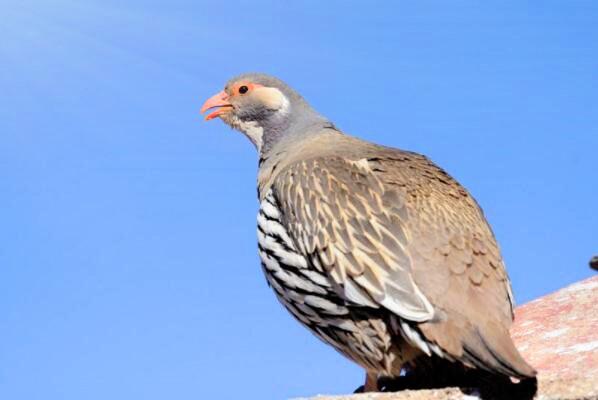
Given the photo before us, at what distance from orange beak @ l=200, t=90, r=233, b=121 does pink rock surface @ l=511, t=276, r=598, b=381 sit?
3509 millimetres

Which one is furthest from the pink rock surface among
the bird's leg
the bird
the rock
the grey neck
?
the grey neck

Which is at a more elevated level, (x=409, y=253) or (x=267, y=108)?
(x=267, y=108)

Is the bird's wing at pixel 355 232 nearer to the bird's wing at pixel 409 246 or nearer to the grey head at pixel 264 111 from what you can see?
the bird's wing at pixel 409 246

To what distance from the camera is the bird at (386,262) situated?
5641mm

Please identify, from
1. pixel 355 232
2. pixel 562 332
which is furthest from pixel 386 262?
pixel 562 332

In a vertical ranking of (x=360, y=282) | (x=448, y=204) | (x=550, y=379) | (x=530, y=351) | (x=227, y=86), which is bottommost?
(x=550, y=379)

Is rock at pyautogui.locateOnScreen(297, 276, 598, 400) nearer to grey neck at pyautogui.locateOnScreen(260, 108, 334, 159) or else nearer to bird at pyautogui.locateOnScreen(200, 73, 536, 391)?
bird at pyautogui.locateOnScreen(200, 73, 536, 391)

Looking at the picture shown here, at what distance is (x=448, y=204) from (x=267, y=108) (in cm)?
296

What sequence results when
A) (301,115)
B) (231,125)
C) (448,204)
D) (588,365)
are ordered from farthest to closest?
(231,125), (301,115), (448,204), (588,365)

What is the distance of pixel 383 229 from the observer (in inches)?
244

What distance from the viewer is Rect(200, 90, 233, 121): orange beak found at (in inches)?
373

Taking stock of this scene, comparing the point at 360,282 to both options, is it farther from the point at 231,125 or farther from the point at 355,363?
the point at 231,125

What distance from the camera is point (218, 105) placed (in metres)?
9.54

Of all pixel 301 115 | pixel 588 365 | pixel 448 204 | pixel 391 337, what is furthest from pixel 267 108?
pixel 588 365
